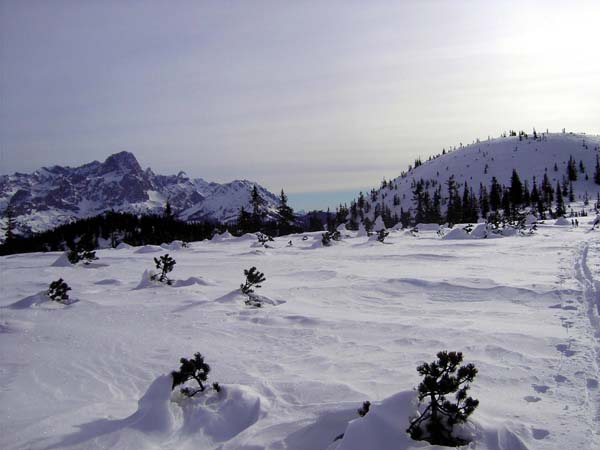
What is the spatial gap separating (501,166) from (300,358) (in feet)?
538

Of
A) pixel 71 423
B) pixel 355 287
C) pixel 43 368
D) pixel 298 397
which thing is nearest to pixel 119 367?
pixel 43 368

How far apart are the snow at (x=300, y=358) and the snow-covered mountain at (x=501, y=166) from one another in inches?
4773

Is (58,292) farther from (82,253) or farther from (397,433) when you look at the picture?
(397,433)

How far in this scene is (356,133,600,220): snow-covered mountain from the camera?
136 metres

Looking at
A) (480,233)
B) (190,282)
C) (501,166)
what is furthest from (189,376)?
(501,166)

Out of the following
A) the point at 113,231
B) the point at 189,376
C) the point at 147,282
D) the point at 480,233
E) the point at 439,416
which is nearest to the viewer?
the point at 439,416

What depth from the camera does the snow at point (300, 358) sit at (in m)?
4.09

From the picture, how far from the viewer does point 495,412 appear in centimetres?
420

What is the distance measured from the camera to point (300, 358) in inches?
264

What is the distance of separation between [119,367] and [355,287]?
25.5ft

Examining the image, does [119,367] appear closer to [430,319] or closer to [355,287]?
[430,319]

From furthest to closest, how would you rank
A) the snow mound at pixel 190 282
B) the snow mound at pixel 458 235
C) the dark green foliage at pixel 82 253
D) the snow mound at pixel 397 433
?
the snow mound at pixel 458 235
the dark green foliage at pixel 82 253
the snow mound at pixel 190 282
the snow mound at pixel 397 433

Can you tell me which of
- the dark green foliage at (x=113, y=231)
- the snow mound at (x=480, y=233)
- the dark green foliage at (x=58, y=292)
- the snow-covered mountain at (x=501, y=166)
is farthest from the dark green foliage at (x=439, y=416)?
the snow-covered mountain at (x=501, y=166)

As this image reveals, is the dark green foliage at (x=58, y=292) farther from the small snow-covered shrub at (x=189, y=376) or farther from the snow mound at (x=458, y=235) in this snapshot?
the snow mound at (x=458, y=235)
